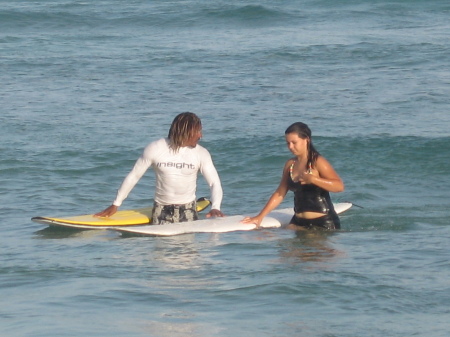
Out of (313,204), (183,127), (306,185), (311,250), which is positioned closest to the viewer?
(311,250)

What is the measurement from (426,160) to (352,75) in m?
5.52

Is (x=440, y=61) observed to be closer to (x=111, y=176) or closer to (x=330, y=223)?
(x=111, y=176)

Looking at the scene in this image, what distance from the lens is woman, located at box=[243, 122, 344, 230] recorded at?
7.91 meters

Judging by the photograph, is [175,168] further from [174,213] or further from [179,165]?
[174,213]

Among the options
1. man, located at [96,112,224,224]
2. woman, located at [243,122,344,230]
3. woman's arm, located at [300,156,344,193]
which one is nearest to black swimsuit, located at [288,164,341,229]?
woman, located at [243,122,344,230]

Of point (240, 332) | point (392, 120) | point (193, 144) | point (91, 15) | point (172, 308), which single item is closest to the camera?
point (240, 332)

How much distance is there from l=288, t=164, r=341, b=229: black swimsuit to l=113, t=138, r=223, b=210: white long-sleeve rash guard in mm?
685

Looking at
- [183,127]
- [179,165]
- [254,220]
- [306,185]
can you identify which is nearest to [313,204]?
[306,185]

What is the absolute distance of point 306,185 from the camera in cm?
814

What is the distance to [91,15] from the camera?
1077 inches

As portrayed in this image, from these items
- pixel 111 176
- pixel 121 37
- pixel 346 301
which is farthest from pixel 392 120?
pixel 121 37

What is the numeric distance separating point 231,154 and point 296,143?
5.79m

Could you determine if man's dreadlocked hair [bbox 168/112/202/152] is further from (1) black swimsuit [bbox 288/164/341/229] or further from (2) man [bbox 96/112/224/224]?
(1) black swimsuit [bbox 288/164/341/229]

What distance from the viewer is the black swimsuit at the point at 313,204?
819 centimetres
